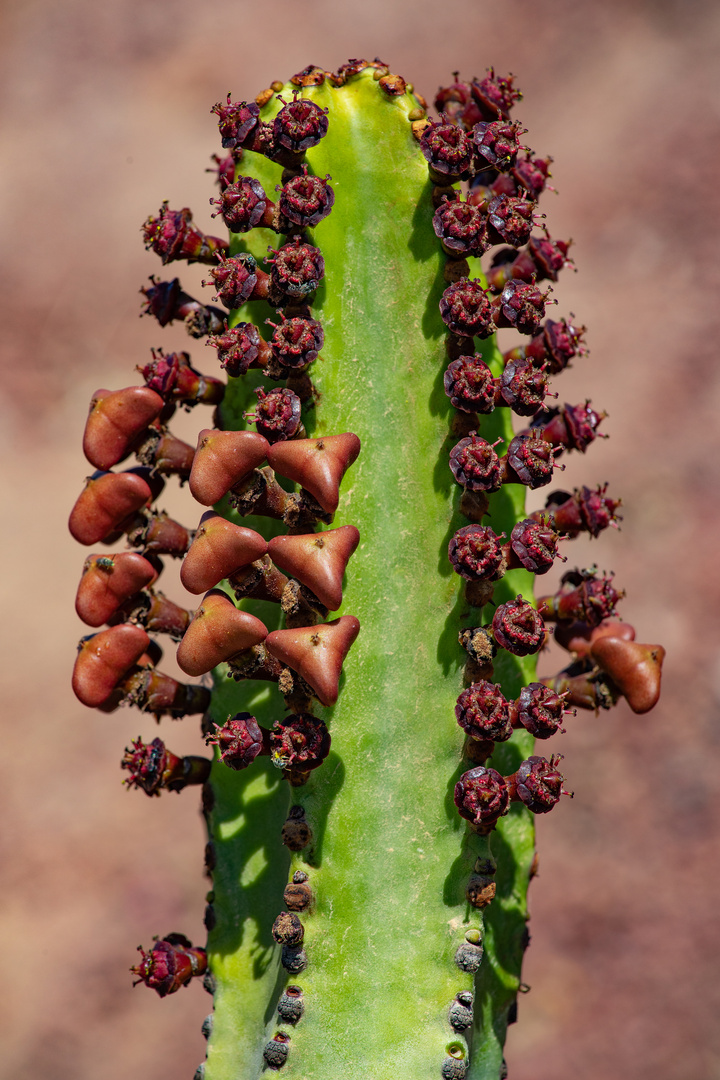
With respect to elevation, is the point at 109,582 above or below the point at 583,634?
below

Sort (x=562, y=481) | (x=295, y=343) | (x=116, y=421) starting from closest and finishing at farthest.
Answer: (x=295, y=343) → (x=116, y=421) → (x=562, y=481)

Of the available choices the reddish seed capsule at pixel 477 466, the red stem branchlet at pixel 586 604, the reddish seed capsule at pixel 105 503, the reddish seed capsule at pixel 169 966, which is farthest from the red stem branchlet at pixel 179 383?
the reddish seed capsule at pixel 169 966

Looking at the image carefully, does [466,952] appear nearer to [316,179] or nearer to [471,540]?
[471,540]

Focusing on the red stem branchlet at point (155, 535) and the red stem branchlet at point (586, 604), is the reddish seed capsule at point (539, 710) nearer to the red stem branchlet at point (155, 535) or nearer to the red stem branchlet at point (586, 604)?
the red stem branchlet at point (586, 604)

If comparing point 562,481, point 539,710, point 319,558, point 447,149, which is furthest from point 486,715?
point 562,481

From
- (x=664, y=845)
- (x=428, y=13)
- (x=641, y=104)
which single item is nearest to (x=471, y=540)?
(x=664, y=845)

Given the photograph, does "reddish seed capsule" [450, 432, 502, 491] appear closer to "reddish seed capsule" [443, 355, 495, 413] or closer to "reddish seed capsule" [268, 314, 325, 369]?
"reddish seed capsule" [443, 355, 495, 413]

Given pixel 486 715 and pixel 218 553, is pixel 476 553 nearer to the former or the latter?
pixel 486 715
